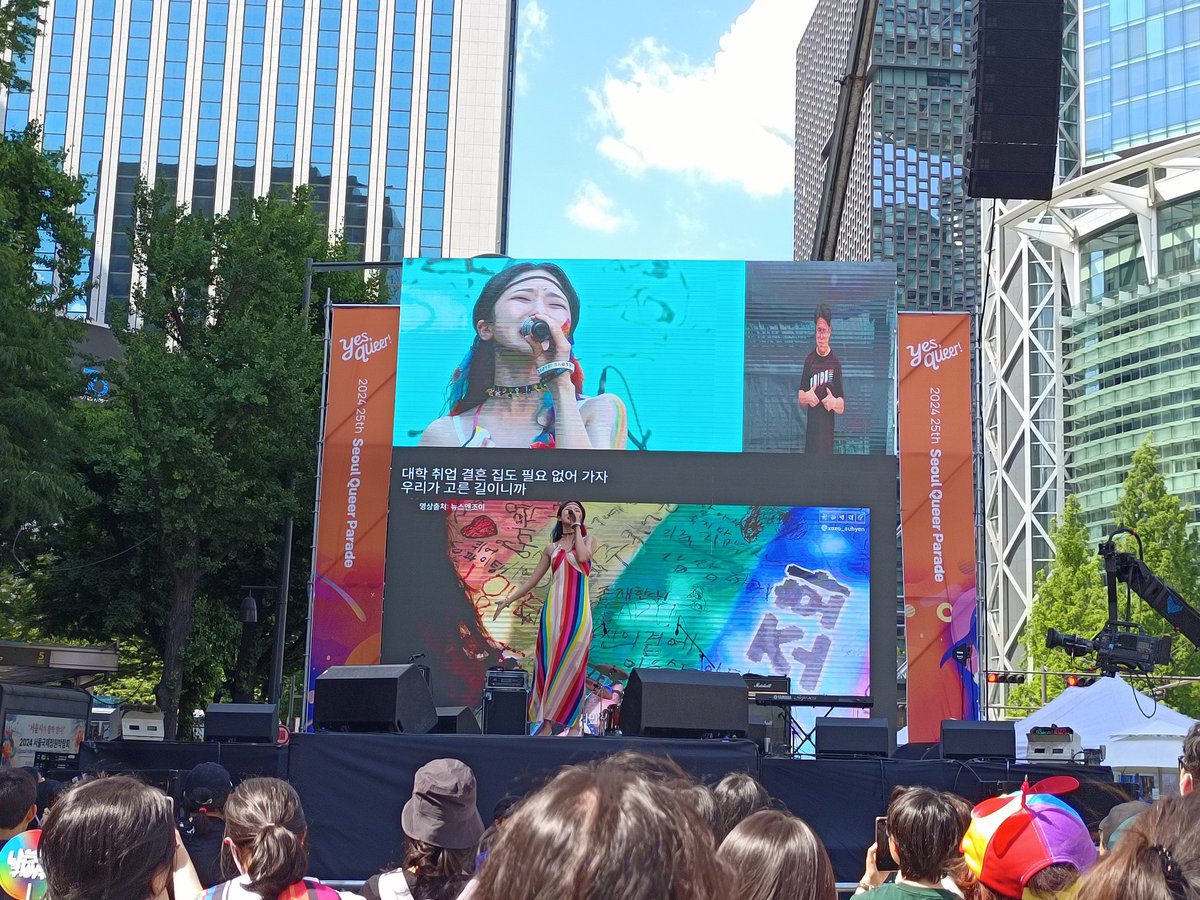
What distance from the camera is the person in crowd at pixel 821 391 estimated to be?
2112 centimetres

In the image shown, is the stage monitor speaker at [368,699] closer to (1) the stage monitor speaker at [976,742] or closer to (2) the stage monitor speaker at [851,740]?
(2) the stage monitor speaker at [851,740]

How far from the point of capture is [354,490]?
21656 mm

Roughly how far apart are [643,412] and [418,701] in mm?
10875

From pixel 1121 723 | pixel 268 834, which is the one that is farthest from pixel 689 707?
pixel 268 834

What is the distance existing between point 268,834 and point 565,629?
13.7 metres

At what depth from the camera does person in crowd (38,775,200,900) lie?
277 centimetres

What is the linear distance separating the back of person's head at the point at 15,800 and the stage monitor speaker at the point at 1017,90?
30.2ft

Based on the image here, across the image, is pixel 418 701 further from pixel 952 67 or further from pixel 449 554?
pixel 952 67

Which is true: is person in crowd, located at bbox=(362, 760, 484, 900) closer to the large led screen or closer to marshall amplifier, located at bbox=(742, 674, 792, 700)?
marshall amplifier, located at bbox=(742, 674, 792, 700)

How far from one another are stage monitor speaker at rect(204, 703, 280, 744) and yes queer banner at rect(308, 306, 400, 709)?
953 cm

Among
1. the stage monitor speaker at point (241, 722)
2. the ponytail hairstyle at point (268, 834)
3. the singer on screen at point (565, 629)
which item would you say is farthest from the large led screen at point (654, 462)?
the ponytail hairstyle at point (268, 834)

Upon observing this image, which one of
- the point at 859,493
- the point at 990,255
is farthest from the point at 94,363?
the point at 990,255

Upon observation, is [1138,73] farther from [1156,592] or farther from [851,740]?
[851,740]

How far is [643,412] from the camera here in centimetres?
2131
